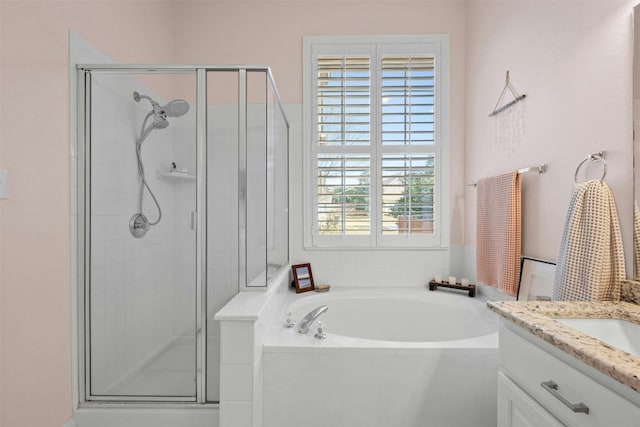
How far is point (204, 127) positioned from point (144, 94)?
0.36m

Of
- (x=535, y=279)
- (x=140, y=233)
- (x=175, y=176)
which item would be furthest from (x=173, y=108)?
(x=535, y=279)

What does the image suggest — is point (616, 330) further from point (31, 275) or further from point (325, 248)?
point (31, 275)

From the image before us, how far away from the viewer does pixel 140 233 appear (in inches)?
67.6

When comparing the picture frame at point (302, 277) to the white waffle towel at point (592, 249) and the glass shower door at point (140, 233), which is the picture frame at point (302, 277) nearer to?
the glass shower door at point (140, 233)

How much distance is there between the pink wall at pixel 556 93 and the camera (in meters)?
1.26

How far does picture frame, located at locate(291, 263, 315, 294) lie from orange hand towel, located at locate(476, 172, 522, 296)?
1.22 meters

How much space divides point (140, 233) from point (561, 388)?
5.92ft

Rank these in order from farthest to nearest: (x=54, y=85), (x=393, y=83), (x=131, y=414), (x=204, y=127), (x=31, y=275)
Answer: (x=393, y=83)
(x=204, y=127)
(x=131, y=414)
(x=54, y=85)
(x=31, y=275)

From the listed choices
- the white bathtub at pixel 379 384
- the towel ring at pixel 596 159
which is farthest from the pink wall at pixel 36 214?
the towel ring at pixel 596 159

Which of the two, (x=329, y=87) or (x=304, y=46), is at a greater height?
(x=304, y=46)

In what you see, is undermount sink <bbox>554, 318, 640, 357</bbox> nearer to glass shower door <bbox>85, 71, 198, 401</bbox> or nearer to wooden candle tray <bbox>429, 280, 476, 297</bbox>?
wooden candle tray <bbox>429, 280, 476, 297</bbox>

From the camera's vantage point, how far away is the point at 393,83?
269cm

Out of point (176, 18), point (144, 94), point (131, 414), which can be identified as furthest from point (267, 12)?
point (131, 414)

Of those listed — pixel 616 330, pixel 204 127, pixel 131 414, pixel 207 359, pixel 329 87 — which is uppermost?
pixel 329 87
